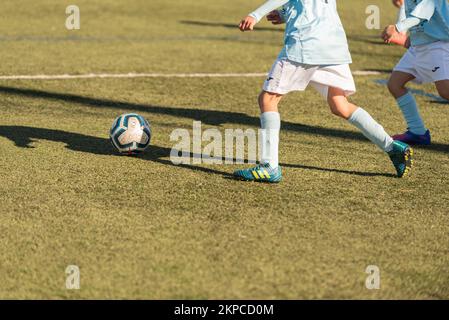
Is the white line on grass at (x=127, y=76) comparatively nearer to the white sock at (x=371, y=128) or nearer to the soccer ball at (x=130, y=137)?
the soccer ball at (x=130, y=137)

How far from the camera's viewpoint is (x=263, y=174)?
20.2ft

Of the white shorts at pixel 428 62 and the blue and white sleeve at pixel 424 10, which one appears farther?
the white shorts at pixel 428 62

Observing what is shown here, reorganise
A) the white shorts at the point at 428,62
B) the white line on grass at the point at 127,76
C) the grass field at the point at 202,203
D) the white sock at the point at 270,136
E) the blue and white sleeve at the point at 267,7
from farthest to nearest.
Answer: the white line on grass at the point at 127,76, the white shorts at the point at 428,62, the white sock at the point at 270,136, the blue and white sleeve at the point at 267,7, the grass field at the point at 202,203

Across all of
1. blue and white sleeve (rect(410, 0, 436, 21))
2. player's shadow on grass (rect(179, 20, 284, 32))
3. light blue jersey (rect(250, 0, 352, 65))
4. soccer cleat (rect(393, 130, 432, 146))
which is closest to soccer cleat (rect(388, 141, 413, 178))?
light blue jersey (rect(250, 0, 352, 65))

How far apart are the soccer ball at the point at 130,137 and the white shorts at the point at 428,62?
2.42m

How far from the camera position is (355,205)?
575 cm

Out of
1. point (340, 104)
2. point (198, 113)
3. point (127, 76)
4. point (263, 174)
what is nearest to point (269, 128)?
point (263, 174)

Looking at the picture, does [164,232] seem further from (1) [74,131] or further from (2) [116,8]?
(2) [116,8]

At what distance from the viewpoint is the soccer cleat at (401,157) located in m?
6.34

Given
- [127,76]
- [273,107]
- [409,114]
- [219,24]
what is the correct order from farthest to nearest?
[219,24], [127,76], [409,114], [273,107]

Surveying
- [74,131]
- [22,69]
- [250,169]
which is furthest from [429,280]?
[22,69]

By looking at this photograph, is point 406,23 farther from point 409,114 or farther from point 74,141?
point 74,141

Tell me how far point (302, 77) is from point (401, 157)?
0.95m

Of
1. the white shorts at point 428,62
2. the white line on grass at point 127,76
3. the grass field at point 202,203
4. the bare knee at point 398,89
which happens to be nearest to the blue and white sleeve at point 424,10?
the white shorts at point 428,62
